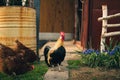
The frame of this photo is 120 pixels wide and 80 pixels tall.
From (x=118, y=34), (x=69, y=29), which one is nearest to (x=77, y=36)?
(x=69, y=29)

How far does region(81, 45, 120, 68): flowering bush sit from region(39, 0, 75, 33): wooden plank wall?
6626 millimetres

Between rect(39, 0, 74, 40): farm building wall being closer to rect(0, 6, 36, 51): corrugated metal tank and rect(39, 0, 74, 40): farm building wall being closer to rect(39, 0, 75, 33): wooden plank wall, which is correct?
rect(39, 0, 75, 33): wooden plank wall

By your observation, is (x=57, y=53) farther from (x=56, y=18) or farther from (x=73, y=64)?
(x=56, y=18)

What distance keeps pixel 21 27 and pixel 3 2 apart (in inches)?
223

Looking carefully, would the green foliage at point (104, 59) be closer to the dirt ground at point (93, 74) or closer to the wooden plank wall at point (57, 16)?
the dirt ground at point (93, 74)

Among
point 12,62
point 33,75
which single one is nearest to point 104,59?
point 33,75

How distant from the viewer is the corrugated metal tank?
923cm

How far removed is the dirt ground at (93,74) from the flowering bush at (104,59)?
264 millimetres

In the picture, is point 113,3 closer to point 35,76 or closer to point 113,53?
point 113,53

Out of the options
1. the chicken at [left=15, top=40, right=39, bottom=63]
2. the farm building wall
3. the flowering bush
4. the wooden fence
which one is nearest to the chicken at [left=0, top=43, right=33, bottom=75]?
the chicken at [left=15, top=40, right=39, bottom=63]

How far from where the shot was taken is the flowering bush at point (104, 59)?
9.11m

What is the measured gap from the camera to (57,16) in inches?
639

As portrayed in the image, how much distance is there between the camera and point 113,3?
11.6 m

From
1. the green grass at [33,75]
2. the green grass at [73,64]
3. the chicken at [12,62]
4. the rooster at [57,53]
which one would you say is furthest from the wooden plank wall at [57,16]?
the chicken at [12,62]
